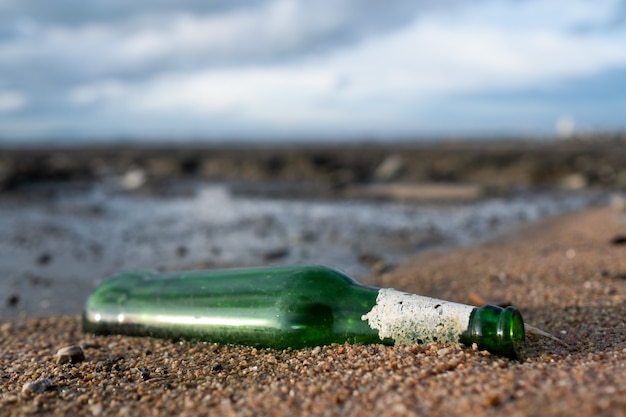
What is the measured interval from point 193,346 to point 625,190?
16148 mm

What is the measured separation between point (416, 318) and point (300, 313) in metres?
0.56

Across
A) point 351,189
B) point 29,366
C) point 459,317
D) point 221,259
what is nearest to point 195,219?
point 221,259

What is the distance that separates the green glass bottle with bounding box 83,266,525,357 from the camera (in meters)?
2.51

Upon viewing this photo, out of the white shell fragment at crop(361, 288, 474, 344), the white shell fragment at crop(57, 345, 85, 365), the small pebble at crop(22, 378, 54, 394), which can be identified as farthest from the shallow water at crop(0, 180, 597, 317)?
the white shell fragment at crop(361, 288, 474, 344)

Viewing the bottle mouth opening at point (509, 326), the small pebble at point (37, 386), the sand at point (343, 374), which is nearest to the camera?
the sand at point (343, 374)

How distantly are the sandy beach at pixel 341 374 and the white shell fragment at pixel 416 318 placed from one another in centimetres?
6

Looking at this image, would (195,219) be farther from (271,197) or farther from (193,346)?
(193,346)

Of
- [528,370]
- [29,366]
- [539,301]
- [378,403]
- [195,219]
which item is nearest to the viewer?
[378,403]

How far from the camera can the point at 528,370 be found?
7.20ft

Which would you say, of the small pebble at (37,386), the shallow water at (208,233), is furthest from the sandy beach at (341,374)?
the shallow water at (208,233)

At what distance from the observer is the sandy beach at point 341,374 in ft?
6.35

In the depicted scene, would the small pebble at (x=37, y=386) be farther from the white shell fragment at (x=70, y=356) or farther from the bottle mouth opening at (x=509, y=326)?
the bottle mouth opening at (x=509, y=326)

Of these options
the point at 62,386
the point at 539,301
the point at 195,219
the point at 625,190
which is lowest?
the point at 625,190

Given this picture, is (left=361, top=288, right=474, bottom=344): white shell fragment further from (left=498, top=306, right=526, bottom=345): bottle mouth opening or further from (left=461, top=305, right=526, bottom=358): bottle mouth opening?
(left=498, top=306, right=526, bottom=345): bottle mouth opening
